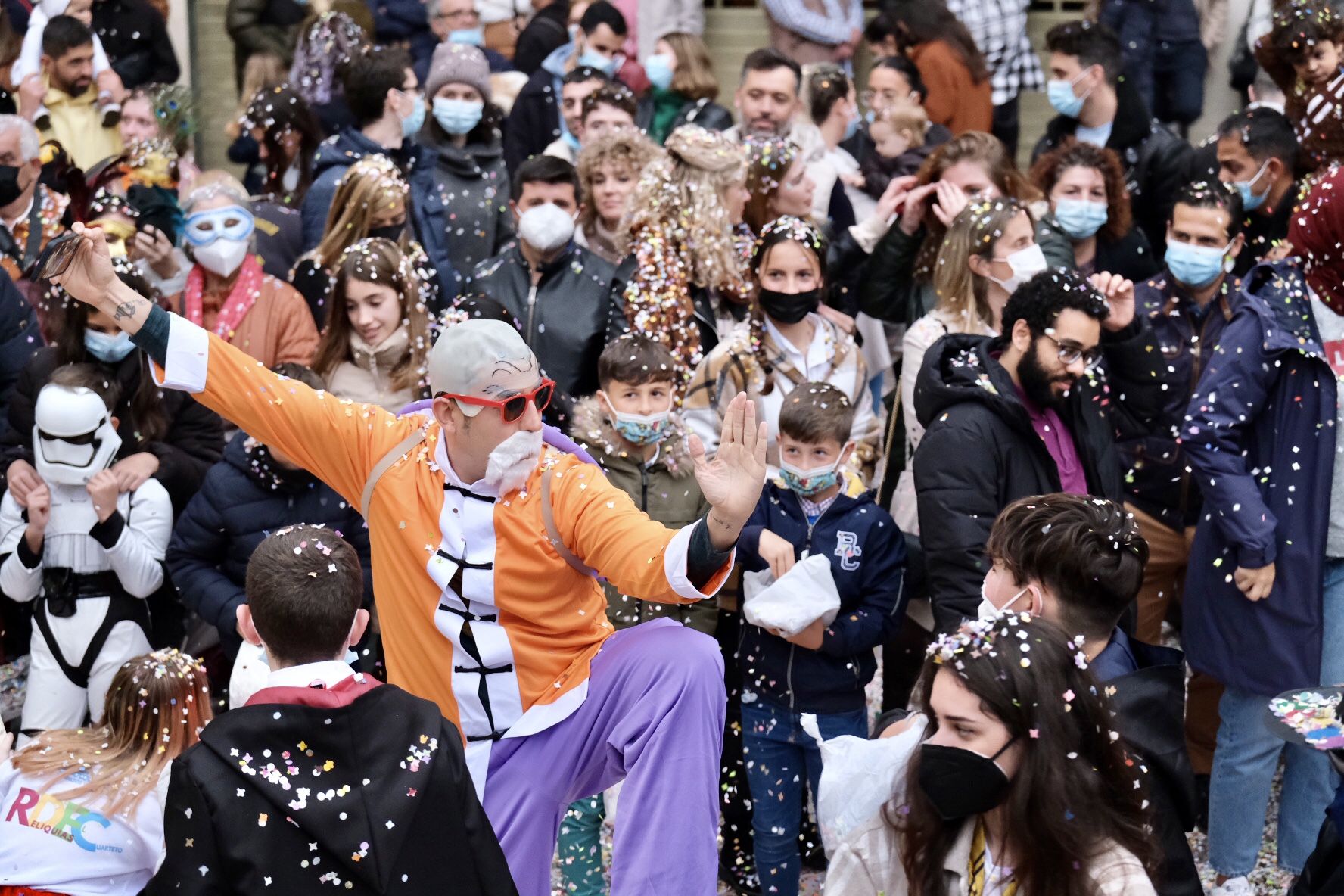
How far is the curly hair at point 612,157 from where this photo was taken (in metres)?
7.29

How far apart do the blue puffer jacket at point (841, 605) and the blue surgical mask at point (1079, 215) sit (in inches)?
88.6

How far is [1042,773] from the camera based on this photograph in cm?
328

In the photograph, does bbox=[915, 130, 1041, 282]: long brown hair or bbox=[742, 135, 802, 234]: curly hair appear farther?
bbox=[742, 135, 802, 234]: curly hair

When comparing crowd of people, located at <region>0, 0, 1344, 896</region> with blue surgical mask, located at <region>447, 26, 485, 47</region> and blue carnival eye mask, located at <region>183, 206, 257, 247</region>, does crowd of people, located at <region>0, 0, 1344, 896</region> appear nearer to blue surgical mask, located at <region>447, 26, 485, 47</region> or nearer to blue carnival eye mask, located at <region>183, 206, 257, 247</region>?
blue carnival eye mask, located at <region>183, 206, 257, 247</region>

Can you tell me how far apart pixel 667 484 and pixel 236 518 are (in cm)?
150

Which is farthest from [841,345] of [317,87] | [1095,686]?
[317,87]

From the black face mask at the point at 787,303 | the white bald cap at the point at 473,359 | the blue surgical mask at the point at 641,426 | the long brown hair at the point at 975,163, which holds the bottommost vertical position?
the blue surgical mask at the point at 641,426

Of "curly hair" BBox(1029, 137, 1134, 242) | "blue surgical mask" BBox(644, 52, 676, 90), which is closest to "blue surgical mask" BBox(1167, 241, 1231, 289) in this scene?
"curly hair" BBox(1029, 137, 1134, 242)

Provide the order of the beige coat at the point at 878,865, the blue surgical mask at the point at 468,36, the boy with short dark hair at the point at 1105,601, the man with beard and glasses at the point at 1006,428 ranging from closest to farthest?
1. the beige coat at the point at 878,865
2. the boy with short dark hair at the point at 1105,601
3. the man with beard and glasses at the point at 1006,428
4. the blue surgical mask at the point at 468,36

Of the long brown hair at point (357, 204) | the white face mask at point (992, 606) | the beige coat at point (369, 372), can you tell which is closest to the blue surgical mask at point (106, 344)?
the beige coat at point (369, 372)

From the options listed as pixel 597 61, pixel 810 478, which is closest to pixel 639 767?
pixel 810 478

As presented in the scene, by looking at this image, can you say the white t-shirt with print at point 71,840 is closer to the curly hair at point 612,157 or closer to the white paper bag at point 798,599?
the white paper bag at point 798,599

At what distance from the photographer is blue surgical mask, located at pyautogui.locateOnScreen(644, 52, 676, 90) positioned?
9.47 metres

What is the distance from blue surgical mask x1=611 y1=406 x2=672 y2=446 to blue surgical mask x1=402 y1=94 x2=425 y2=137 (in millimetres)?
3242
